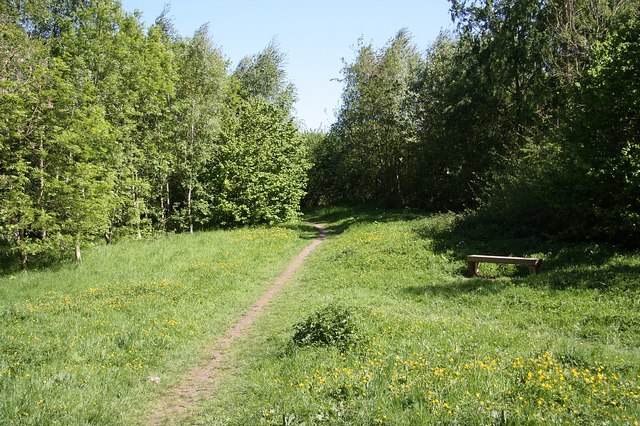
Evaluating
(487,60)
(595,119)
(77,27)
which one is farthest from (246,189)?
(595,119)

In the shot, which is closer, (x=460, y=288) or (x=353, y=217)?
(x=460, y=288)

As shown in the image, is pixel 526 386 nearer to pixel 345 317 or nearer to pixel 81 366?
pixel 345 317

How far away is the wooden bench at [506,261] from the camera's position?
44.0ft

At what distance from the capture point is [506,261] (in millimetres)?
13648

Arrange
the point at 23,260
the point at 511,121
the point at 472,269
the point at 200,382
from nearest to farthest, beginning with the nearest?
the point at 200,382, the point at 472,269, the point at 23,260, the point at 511,121

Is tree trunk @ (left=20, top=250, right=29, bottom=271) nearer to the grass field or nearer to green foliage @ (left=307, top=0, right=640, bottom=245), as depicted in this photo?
the grass field

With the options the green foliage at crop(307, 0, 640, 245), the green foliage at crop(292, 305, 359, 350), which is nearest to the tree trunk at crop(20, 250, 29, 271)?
the green foliage at crop(292, 305, 359, 350)

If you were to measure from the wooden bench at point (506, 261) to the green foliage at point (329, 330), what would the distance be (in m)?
6.78

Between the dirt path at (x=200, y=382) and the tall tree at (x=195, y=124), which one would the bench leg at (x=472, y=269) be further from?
the tall tree at (x=195, y=124)

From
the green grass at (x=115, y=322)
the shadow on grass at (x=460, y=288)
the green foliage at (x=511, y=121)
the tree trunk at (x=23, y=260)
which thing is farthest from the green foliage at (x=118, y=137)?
the shadow on grass at (x=460, y=288)

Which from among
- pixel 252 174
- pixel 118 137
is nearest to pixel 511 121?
pixel 252 174

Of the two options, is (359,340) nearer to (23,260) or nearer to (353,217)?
(23,260)

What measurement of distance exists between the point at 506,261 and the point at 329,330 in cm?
787

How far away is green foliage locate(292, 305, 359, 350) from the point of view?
27.0ft
